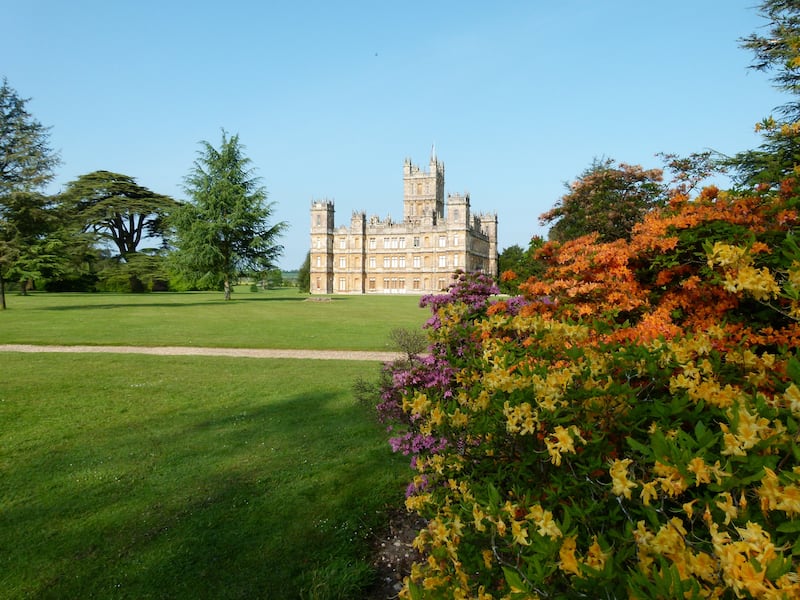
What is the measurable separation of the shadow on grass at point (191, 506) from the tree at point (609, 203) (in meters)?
11.9

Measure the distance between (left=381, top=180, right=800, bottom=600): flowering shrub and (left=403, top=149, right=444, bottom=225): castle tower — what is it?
238 feet

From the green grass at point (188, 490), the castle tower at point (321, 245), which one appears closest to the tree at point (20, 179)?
the green grass at point (188, 490)

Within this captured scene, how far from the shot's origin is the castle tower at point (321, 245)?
66375mm

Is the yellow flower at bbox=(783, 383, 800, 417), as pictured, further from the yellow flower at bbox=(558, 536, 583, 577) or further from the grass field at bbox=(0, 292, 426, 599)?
the grass field at bbox=(0, 292, 426, 599)

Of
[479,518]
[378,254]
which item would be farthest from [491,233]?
[479,518]

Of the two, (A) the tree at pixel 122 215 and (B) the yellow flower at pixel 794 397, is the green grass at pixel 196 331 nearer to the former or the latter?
(B) the yellow flower at pixel 794 397

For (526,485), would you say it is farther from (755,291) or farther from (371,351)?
(371,351)

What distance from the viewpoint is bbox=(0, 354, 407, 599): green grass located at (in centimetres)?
344

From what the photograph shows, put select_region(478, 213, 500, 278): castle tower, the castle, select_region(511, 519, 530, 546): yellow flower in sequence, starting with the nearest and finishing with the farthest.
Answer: select_region(511, 519, 530, 546): yellow flower < the castle < select_region(478, 213, 500, 278): castle tower

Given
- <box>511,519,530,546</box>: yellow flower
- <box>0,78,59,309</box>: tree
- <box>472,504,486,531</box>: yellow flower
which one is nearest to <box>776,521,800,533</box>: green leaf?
<box>511,519,530,546</box>: yellow flower

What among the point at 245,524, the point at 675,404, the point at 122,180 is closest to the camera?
the point at 675,404

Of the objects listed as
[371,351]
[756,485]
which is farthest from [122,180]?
[756,485]

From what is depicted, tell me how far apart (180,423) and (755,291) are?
7062 millimetres

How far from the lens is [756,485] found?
1.48 m
